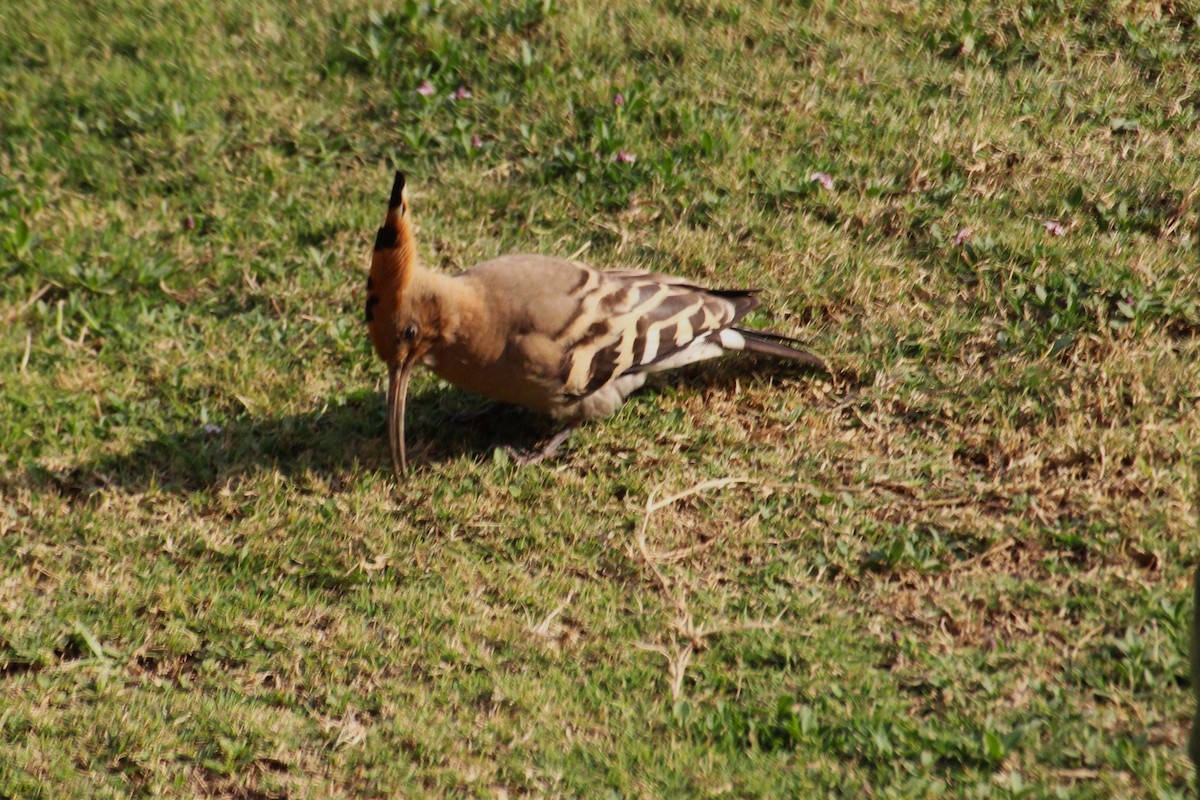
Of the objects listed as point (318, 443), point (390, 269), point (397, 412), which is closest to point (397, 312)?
point (390, 269)

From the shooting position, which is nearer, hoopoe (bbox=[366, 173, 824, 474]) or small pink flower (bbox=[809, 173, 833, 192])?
hoopoe (bbox=[366, 173, 824, 474])

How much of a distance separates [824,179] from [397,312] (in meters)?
2.17

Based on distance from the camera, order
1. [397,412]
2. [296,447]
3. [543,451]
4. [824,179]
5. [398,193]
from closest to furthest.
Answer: [398,193] → [397,412] → [543,451] → [296,447] → [824,179]

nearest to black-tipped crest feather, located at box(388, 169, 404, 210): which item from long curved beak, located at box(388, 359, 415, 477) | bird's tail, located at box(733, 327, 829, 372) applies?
long curved beak, located at box(388, 359, 415, 477)

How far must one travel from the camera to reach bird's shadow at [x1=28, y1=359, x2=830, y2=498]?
480 centimetres

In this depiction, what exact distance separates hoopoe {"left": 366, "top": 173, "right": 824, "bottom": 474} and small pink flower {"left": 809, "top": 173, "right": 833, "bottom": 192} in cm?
91

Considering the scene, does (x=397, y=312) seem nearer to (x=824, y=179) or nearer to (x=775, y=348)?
(x=775, y=348)

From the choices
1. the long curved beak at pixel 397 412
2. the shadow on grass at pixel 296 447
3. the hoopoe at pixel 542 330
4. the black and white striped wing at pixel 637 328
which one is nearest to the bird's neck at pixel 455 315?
the hoopoe at pixel 542 330

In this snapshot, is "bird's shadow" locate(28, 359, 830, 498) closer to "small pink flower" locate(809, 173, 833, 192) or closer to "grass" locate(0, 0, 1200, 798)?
"grass" locate(0, 0, 1200, 798)

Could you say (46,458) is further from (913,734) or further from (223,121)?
(913,734)

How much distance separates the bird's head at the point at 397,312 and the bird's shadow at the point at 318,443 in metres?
0.23

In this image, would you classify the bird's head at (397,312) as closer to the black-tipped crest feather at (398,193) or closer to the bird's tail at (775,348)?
the black-tipped crest feather at (398,193)

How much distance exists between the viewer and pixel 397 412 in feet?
15.5

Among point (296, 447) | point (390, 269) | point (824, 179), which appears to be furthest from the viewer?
point (824, 179)
